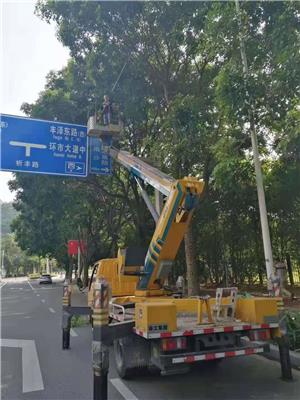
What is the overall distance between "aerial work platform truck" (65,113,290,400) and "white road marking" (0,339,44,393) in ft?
4.27

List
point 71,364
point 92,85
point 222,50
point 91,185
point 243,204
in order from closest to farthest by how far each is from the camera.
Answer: point 71,364
point 222,50
point 92,85
point 243,204
point 91,185

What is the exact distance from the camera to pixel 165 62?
13836 mm

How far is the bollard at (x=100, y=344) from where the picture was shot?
4859mm

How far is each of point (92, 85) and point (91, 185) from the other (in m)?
5.38

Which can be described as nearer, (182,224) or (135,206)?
(182,224)

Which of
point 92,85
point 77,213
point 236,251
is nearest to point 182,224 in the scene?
point 92,85

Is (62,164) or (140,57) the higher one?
(140,57)

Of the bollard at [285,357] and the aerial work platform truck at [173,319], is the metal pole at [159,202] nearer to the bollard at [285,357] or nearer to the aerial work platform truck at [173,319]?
the aerial work platform truck at [173,319]

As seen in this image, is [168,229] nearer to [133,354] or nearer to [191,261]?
[133,354]

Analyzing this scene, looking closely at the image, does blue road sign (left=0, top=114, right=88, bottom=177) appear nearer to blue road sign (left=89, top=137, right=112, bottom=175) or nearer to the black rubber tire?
blue road sign (left=89, top=137, right=112, bottom=175)

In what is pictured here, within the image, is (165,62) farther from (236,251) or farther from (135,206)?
(236,251)

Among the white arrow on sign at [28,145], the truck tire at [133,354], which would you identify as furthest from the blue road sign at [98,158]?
the truck tire at [133,354]

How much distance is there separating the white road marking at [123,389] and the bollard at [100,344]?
2.14 ft

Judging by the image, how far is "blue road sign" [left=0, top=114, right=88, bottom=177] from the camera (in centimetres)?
1170
